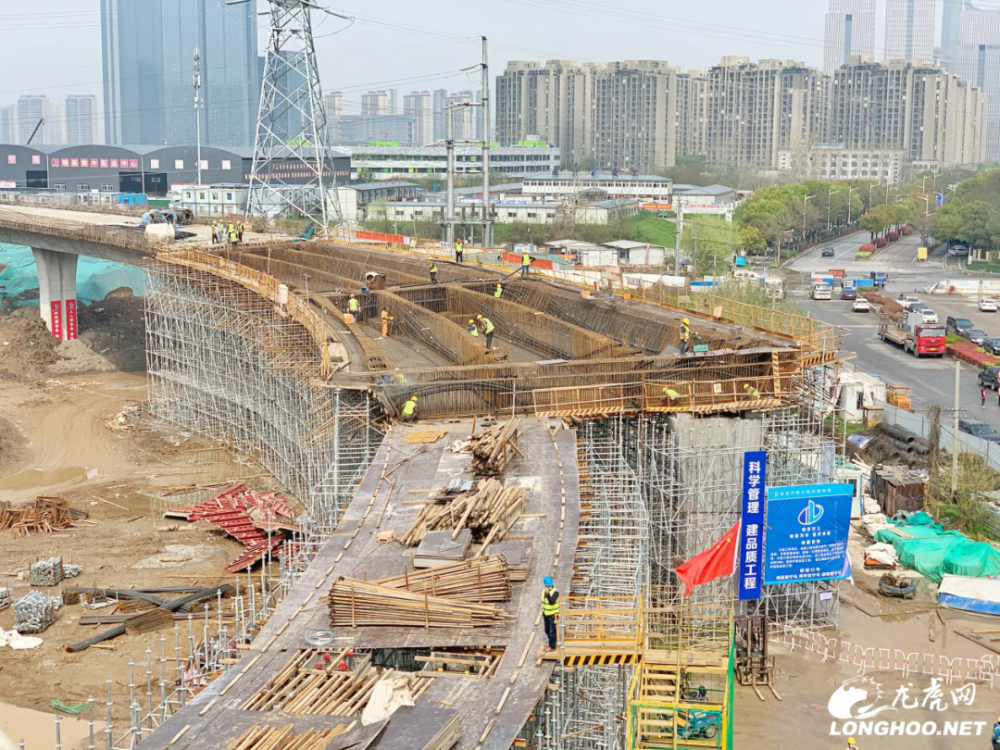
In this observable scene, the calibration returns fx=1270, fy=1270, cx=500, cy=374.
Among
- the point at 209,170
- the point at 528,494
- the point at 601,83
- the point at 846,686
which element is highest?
the point at 601,83

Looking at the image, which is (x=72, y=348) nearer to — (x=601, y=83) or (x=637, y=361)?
(x=637, y=361)

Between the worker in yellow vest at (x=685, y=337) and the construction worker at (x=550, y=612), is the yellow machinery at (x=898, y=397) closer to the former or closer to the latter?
the worker in yellow vest at (x=685, y=337)

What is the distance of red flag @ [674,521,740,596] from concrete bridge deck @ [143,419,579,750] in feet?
6.73

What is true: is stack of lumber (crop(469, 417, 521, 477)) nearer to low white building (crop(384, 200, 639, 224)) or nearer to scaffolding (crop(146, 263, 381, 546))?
scaffolding (crop(146, 263, 381, 546))

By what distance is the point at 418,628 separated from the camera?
1733cm

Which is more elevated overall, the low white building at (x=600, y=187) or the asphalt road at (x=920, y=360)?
the low white building at (x=600, y=187)

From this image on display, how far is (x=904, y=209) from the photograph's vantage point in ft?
386

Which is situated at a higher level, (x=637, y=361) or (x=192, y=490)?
(x=637, y=361)

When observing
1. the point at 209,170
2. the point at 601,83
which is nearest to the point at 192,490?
the point at 209,170

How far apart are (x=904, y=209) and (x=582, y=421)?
98.5 metres

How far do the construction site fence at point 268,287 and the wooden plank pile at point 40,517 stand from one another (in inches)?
320

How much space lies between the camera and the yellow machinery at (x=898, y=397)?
45969 millimetres

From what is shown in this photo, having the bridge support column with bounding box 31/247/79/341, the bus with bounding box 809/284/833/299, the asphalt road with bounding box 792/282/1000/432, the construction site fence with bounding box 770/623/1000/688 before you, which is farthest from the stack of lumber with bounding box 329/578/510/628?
the bus with bounding box 809/284/833/299
